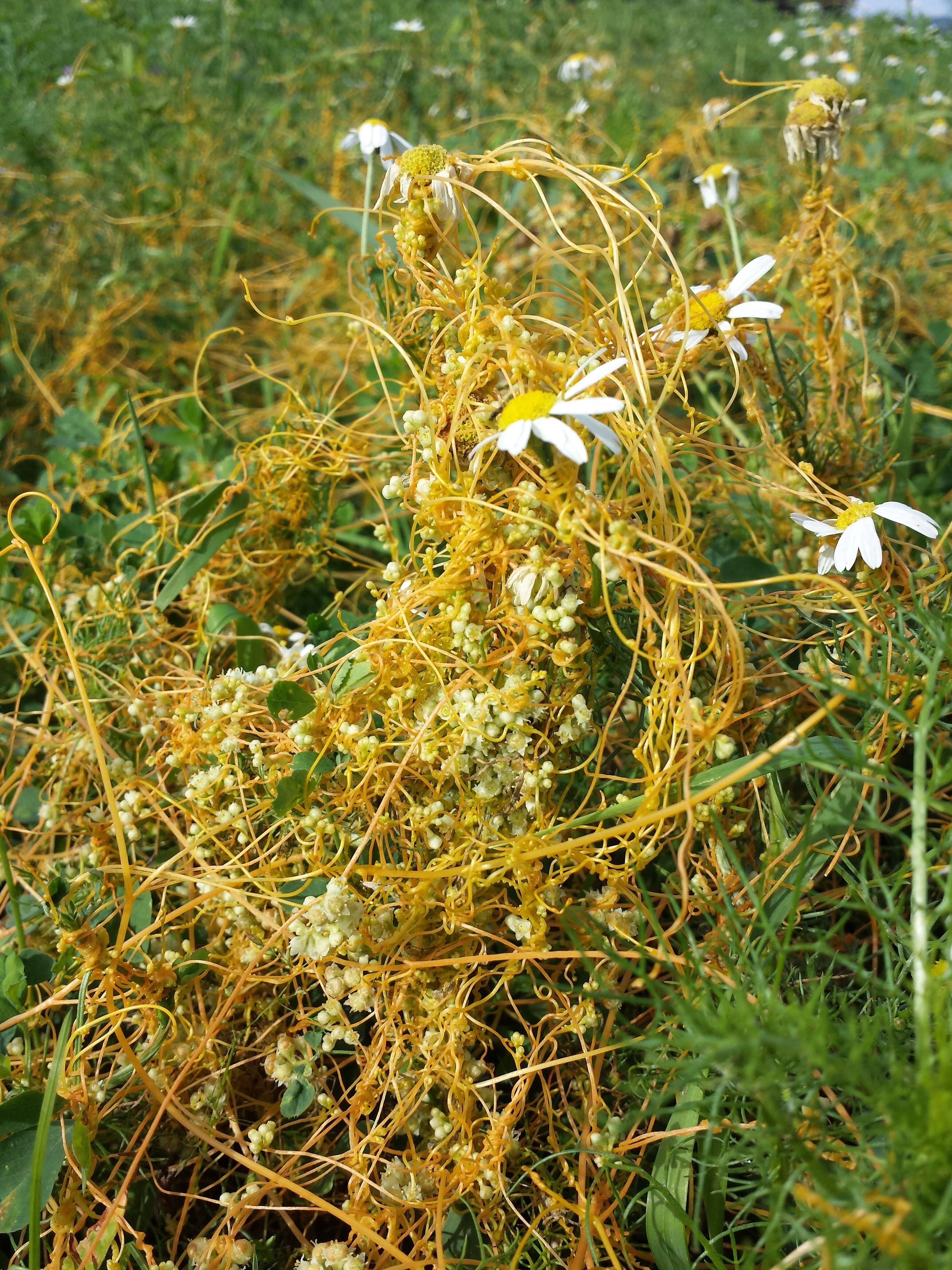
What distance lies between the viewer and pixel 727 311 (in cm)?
116

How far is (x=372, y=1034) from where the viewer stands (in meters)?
1.03

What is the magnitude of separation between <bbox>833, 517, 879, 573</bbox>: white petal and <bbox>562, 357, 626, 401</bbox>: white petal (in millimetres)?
325

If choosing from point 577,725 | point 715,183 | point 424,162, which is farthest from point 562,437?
point 715,183

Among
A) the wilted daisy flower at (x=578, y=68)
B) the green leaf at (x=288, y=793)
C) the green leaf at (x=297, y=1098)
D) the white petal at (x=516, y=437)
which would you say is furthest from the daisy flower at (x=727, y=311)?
the wilted daisy flower at (x=578, y=68)

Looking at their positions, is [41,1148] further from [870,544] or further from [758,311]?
[758,311]

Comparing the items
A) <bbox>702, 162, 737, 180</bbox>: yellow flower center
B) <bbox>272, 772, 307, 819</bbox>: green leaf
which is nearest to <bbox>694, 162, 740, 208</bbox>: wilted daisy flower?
<bbox>702, 162, 737, 180</bbox>: yellow flower center

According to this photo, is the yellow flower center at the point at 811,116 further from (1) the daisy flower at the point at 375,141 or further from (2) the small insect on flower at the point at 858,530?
(2) the small insect on flower at the point at 858,530

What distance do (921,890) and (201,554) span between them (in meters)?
1.09

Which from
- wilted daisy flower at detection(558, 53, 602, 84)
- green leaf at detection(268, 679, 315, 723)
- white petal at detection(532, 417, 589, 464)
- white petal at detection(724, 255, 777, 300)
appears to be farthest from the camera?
wilted daisy flower at detection(558, 53, 602, 84)

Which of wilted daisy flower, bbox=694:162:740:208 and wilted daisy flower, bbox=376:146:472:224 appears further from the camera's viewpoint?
wilted daisy flower, bbox=694:162:740:208

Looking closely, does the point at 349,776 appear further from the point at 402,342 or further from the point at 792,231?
the point at 792,231

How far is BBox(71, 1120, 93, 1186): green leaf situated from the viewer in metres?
0.91

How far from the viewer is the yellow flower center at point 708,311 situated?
1.11 m

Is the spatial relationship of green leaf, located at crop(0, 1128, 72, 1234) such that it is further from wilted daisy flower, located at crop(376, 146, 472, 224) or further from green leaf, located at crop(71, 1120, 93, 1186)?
wilted daisy flower, located at crop(376, 146, 472, 224)
